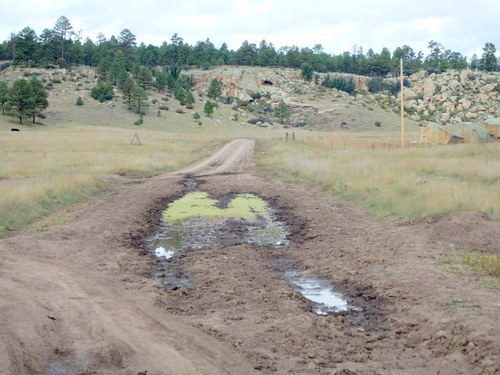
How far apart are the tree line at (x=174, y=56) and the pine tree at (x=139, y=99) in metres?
32.2

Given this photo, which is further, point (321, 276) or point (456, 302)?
point (321, 276)

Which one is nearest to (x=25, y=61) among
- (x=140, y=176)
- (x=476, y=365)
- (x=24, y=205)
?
(x=140, y=176)

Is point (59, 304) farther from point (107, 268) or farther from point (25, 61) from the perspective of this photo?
point (25, 61)

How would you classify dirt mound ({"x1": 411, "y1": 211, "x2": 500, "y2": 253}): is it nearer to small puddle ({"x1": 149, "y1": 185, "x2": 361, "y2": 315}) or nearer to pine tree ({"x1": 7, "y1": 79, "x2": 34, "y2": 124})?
small puddle ({"x1": 149, "y1": 185, "x2": 361, "y2": 315})

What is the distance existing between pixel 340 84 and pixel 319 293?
456 feet

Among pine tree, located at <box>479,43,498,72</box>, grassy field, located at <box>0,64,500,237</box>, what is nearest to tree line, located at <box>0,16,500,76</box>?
pine tree, located at <box>479,43,498,72</box>

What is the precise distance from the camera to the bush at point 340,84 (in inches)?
5620

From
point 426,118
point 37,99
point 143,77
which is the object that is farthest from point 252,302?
point 426,118

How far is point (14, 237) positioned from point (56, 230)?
4.41ft

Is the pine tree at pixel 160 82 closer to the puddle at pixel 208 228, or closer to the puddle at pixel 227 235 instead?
the puddle at pixel 227 235

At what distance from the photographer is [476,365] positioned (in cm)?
670

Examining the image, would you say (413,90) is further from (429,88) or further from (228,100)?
(228,100)

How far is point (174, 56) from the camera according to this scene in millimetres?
145875

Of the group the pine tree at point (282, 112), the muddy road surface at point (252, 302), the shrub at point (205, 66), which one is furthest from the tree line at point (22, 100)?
the shrub at point (205, 66)
